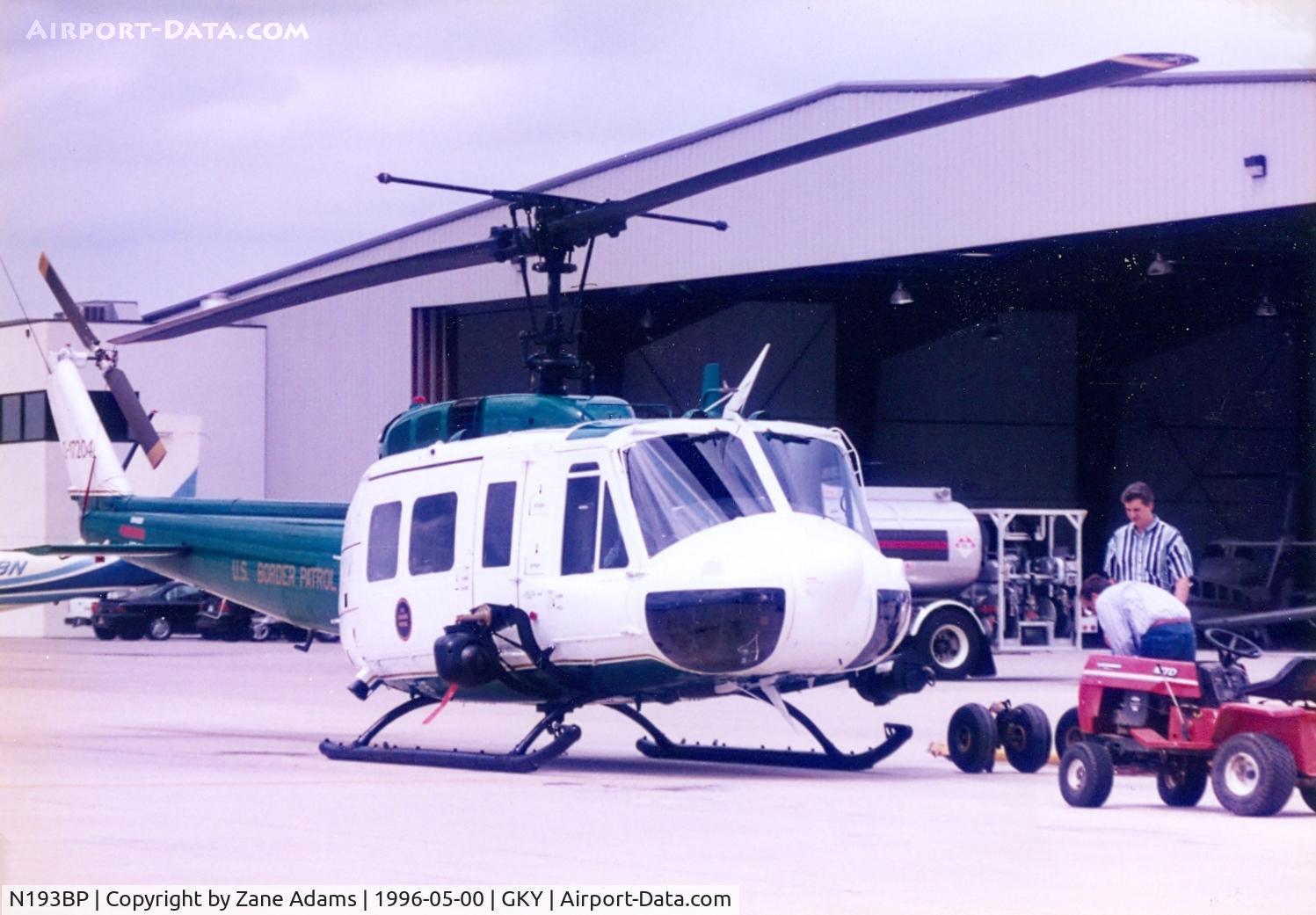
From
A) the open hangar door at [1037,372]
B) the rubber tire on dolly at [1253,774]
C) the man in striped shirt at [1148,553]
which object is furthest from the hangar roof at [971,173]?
the rubber tire on dolly at [1253,774]

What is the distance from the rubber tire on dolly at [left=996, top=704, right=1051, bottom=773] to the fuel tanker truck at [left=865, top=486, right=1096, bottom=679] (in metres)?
10.5

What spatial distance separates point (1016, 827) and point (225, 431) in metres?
31.3

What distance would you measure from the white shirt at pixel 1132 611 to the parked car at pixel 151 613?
31690mm

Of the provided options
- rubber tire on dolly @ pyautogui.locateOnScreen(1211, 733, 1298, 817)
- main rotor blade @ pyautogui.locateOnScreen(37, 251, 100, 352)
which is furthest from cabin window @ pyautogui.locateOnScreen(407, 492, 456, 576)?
main rotor blade @ pyautogui.locateOnScreen(37, 251, 100, 352)

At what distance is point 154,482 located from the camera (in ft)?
112

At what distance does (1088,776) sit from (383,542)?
5206mm

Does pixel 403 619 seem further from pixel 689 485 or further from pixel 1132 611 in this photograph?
pixel 1132 611

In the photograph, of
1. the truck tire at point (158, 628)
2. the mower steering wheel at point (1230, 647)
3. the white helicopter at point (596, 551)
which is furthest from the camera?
the truck tire at point (158, 628)

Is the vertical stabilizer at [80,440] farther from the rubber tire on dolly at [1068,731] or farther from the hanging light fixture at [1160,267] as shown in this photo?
the hanging light fixture at [1160,267]

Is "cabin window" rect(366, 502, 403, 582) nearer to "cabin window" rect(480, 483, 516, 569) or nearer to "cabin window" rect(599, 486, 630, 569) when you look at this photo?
"cabin window" rect(480, 483, 516, 569)

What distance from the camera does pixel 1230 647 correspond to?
29.8 ft

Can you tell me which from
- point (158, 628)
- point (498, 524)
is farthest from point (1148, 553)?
point (158, 628)

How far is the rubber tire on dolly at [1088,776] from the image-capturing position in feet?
29.5

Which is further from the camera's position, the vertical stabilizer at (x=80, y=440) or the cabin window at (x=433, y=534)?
the vertical stabilizer at (x=80, y=440)
